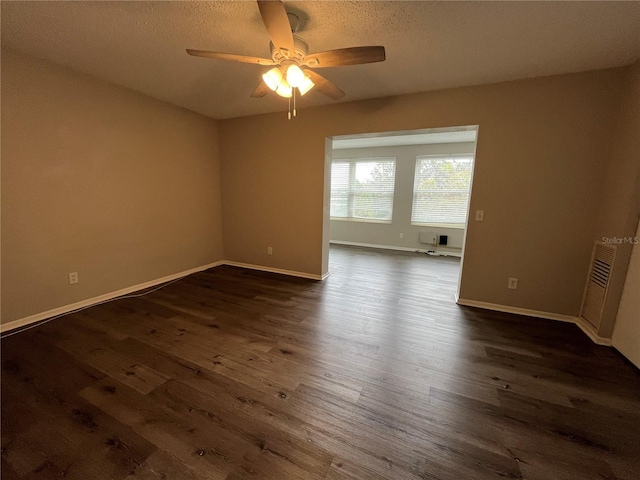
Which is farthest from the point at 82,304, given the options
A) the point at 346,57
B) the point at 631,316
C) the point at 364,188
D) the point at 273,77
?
the point at 364,188

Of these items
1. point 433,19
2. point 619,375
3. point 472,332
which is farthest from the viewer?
point 472,332

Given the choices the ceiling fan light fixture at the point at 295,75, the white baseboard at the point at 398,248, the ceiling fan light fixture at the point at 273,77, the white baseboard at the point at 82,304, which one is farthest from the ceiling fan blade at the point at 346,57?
the white baseboard at the point at 398,248

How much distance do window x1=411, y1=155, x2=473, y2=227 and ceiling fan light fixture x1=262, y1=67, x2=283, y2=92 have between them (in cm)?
459

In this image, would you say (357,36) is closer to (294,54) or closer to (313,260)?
(294,54)

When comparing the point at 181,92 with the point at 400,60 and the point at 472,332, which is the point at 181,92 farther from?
the point at 472,332

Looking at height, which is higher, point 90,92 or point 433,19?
point 433,19

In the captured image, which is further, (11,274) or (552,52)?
(11,274)

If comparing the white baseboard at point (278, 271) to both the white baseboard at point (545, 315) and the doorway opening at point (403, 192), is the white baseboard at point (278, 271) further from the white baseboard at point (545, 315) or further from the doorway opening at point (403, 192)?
the white baseboard at point (545, 315)

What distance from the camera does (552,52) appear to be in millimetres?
1943

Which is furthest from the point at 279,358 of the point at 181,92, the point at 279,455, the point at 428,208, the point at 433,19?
the point at 428,208

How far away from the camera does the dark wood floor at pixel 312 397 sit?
1162 millimetres

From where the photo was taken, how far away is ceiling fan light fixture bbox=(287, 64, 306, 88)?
1647 millimetres

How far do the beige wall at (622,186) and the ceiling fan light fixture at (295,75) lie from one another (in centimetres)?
268

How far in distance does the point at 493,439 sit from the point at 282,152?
3637 mm
